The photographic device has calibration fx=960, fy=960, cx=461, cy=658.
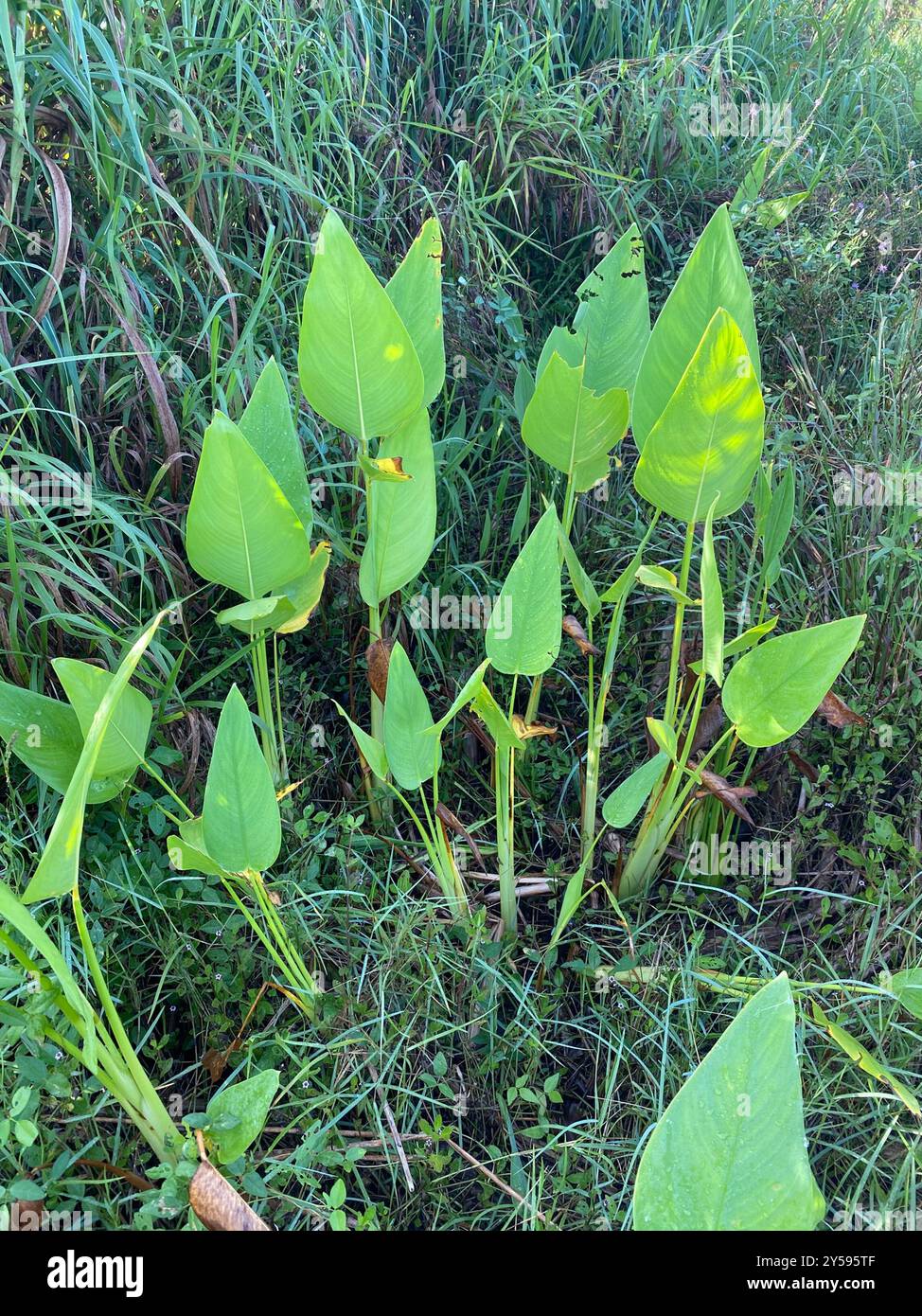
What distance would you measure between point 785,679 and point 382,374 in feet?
1.88

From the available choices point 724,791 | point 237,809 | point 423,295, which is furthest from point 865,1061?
point 423,295

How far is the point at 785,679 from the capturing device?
3.39 feet

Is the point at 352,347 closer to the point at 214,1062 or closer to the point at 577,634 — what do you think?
the point at 577,634

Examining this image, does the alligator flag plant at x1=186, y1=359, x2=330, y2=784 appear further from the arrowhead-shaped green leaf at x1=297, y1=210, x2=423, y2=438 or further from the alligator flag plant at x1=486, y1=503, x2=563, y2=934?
the alligator flag plant at x1=486, y1=503, x2=563, y2=934

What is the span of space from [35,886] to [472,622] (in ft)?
2.99

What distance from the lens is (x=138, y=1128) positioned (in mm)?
1015

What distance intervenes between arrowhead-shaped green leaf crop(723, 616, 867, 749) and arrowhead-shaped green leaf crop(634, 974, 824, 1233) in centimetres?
54

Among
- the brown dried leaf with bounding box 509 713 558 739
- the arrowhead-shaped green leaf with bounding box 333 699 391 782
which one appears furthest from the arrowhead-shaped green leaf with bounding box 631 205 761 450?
the arrowhead-shaped green leaf with bounding box 333 699 391 782

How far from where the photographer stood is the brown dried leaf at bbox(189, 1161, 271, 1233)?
82 centimetres

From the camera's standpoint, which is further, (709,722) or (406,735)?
(709,722)

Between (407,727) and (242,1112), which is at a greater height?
(407,727)

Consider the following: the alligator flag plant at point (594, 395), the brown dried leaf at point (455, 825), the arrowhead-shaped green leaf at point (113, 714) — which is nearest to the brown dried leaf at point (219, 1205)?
the arrowhead-shaped green leaf at point (113, 714)
